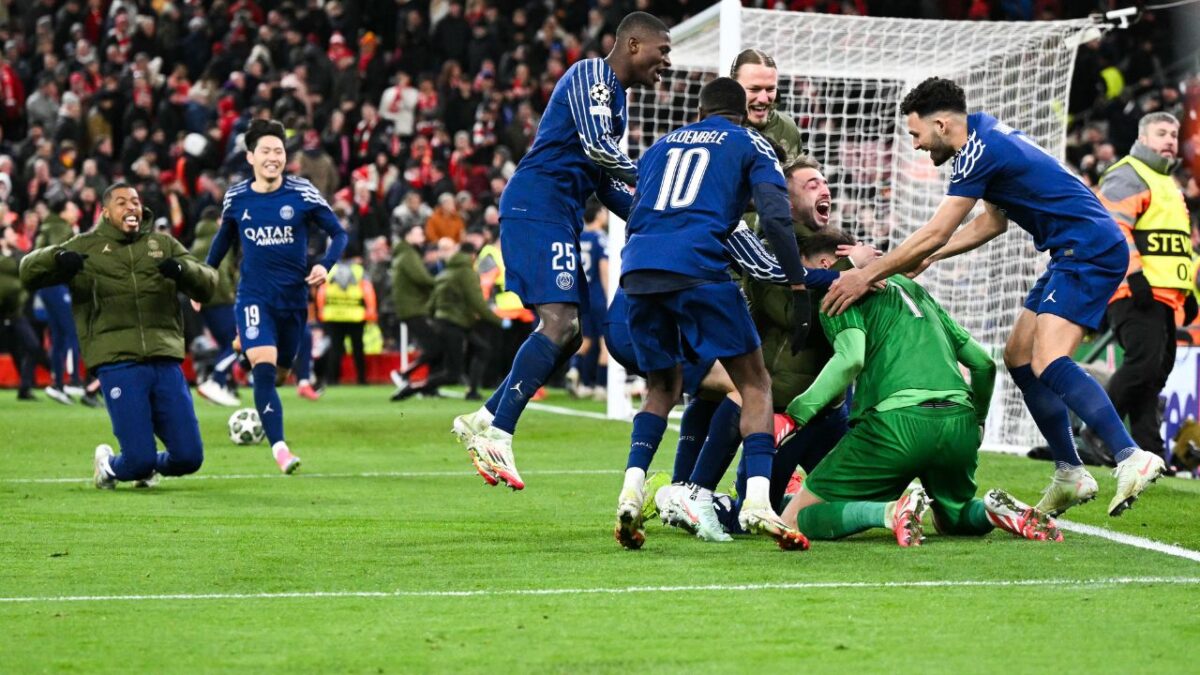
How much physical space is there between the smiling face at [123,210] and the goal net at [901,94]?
5.09 meters

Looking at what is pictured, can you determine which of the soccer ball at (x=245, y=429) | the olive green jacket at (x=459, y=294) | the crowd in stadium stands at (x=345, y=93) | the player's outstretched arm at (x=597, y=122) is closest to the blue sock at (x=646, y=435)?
the player's outstretched arm at (x=597, y=122)

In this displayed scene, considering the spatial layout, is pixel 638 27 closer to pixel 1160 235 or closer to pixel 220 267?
pixel 1160 235

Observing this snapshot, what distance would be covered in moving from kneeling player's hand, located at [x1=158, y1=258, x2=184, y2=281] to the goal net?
5.16m

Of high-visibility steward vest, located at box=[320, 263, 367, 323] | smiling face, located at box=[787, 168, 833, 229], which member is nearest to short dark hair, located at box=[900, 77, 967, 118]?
smiling face, located at box=[787, 168, 833, 229]

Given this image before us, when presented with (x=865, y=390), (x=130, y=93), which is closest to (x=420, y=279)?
(x=130, y=93)

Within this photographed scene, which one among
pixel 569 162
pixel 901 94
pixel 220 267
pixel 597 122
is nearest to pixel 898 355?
pixel 597 122

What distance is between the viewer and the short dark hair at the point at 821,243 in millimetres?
7973

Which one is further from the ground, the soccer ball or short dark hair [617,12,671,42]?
short dark hair [617,12,671,42]

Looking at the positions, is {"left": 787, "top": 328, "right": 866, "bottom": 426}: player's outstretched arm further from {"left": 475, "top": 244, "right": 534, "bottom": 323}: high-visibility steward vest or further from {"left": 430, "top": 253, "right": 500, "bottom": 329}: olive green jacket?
{"left": 475, "top": 244, "right": 534, "bottom": 323}: high-visibility steward vest

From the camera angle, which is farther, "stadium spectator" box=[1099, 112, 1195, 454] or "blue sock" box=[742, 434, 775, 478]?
"stadium spectator" box=[1099, 112, 1195, 454]

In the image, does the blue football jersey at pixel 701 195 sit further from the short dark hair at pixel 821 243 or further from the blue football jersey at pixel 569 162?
the short dark hair at pixel 821 243

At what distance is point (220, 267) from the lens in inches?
770

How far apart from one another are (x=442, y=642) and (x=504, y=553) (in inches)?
82.0

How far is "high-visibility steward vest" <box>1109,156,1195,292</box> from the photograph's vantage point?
36.9 feet
